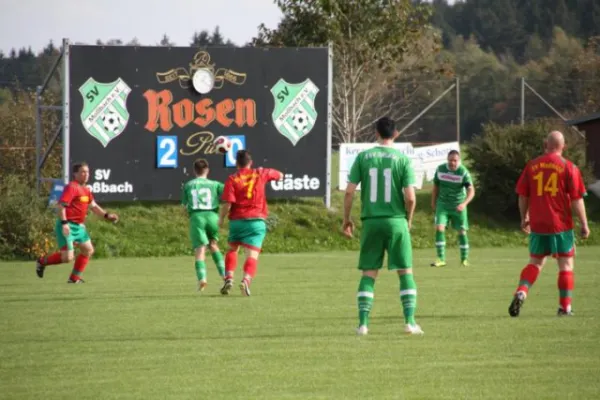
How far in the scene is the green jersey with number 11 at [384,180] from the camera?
12.7 meters

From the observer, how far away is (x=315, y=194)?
3478 centimetres

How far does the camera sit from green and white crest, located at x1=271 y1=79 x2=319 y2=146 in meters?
33.9

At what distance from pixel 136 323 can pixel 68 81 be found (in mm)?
18334

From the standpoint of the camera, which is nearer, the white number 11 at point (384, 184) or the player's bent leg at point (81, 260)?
the white number 11 at point (384, 184)

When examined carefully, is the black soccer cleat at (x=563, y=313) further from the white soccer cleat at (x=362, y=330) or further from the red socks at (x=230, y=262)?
the red socks at (x=230, y=262)

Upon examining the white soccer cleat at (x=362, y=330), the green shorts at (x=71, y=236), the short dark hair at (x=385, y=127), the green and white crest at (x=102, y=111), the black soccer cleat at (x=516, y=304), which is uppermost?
the green and white crest at (x=102, y=111)

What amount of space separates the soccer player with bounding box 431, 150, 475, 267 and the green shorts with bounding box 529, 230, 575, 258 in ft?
31.9

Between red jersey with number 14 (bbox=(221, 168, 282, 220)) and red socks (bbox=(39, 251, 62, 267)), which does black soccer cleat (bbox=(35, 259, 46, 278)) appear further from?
red jersey with number 14 (bbox=(221, 168, 282, 220))

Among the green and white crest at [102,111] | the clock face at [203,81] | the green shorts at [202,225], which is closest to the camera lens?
the green shorts at [202,225]

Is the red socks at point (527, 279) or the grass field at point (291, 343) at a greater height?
the red socks at point (527, 279)

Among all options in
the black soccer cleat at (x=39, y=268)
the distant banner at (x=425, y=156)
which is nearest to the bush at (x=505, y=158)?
the distant banner at (x=425, y=156)

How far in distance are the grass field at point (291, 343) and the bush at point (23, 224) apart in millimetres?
9278

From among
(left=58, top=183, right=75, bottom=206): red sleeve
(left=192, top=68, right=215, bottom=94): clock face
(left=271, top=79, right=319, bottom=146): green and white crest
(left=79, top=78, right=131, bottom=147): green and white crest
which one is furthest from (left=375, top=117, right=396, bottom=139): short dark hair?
(left=271, top=79, right=319, bottom=146): green and white crest

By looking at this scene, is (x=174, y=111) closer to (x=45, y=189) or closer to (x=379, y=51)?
(x=45, y=189)
